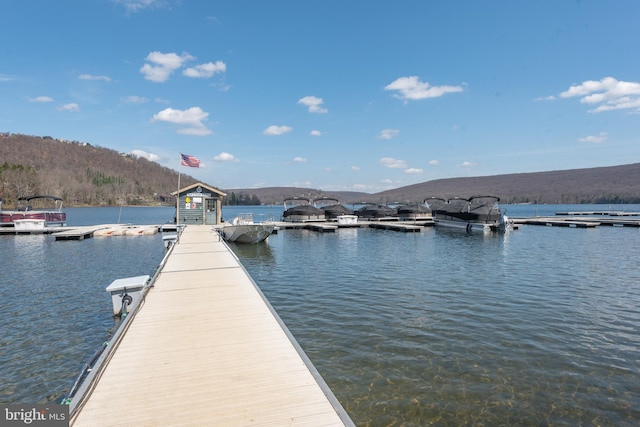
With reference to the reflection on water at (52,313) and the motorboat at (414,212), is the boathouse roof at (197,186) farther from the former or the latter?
the motorboat at (414,212)

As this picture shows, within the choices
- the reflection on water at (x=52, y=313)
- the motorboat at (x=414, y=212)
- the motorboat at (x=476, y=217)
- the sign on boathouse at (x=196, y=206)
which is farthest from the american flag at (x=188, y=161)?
the motorboat at (x=414, y=212)

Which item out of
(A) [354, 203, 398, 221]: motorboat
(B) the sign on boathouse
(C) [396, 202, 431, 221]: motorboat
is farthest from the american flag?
(C) [396, 202, 431, 221]: motorboat

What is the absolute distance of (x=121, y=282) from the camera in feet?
37.3

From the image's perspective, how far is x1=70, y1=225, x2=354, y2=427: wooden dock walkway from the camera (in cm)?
436

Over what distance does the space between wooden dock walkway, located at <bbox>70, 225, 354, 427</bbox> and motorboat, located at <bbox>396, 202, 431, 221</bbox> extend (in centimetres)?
5529

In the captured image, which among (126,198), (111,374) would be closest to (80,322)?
(111,374)

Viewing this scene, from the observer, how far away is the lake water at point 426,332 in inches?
261

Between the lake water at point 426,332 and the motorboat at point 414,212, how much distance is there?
133 feet

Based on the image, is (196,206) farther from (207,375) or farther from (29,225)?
(207,375)

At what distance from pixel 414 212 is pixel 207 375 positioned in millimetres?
59861

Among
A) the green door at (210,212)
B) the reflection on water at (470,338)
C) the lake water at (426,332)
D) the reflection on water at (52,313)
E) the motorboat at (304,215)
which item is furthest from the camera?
the motorboat at (304,215)

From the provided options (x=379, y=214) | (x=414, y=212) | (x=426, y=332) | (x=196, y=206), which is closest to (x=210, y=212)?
(x=196, y=206)

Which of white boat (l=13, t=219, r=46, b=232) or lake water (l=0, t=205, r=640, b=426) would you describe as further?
A: white boat (l=13, t=219, r=46, b=232)

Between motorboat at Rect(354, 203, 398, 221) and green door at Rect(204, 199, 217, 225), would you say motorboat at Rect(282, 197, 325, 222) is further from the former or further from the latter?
green door at Rect(204, 199, 217, 225)
